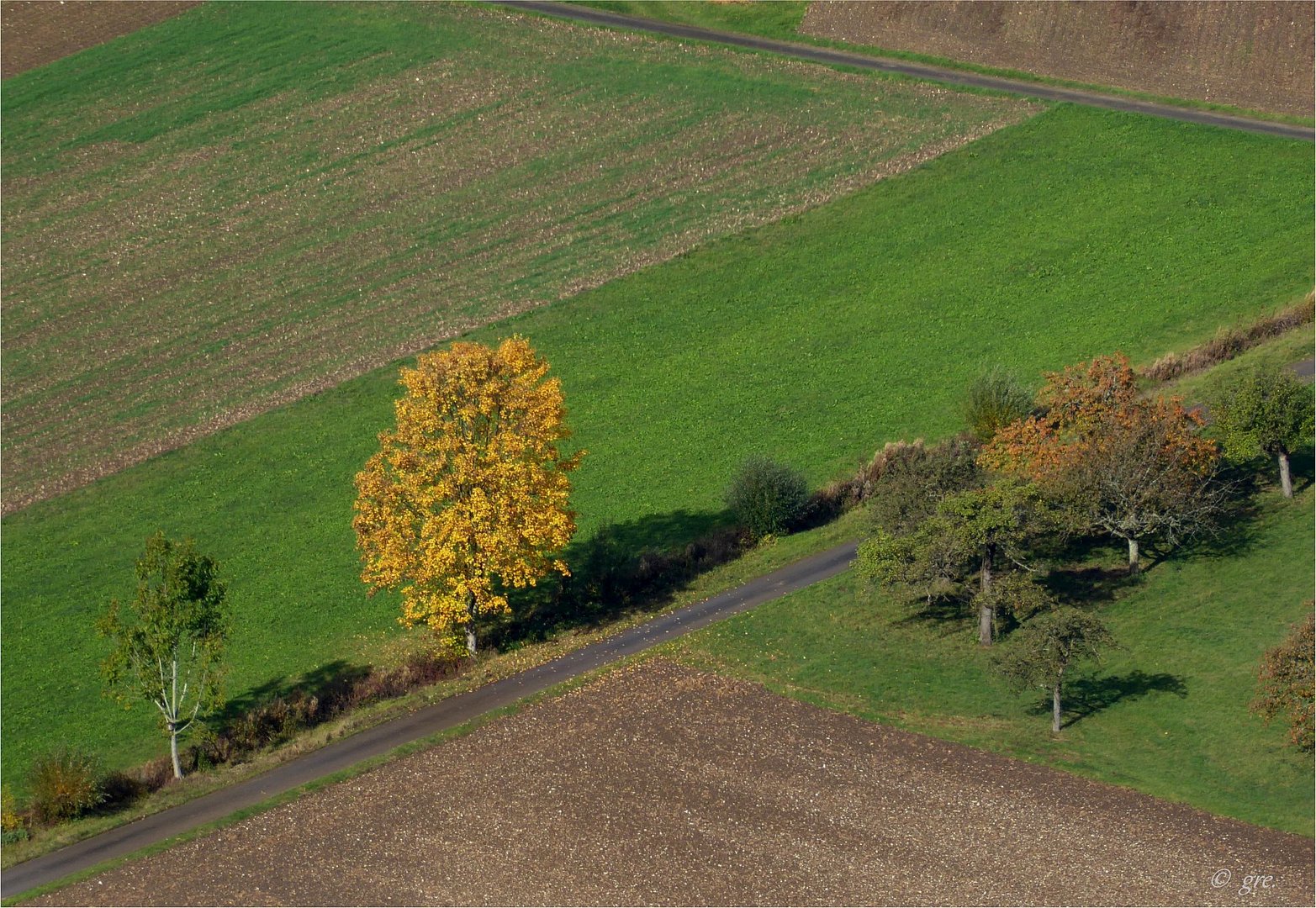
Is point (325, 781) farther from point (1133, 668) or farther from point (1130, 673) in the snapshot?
point (1133, 668)

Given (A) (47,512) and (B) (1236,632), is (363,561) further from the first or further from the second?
(B) (1236,632)

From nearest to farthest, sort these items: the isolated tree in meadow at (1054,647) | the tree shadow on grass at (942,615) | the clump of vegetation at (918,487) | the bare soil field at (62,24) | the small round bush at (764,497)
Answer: the isolated tree in meadow at (1054,647) → the tree shadow on grass at (942,615) → the clump of vegetation at (918,487) → the small round bush at (764,497) → the bare soil field at (62,24)

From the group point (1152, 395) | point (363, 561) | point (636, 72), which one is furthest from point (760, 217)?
point (363, 561)

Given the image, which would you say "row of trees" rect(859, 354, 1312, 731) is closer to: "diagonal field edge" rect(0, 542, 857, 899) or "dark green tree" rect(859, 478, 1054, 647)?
"dark green tree" rect(859, 478, 1054, 647)

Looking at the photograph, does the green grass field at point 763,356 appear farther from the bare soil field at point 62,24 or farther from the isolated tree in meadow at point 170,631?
the bare soil field at point 62,24

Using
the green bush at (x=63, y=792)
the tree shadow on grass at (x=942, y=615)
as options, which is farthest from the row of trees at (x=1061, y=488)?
the green bush at (x=63, y=792)

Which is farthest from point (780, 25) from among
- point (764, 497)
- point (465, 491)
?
point (465, 491)
